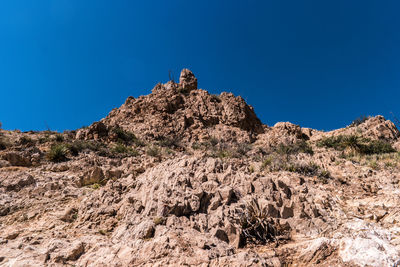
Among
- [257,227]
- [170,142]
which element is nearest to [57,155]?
[170,142]

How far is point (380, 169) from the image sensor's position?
8.18m

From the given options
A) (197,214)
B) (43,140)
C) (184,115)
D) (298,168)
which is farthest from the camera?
(184,115)

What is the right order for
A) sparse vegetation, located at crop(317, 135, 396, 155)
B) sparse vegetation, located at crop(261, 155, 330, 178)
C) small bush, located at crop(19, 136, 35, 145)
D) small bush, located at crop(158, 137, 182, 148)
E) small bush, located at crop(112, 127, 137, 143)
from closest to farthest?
sparse vegetation, located at crop(261, 155, 330, 178), small bush, located at crop(19, 136, 35, 145), sparse vegetation, located at crop(317, 135, 396, 155), small bush, located at crop(112, 127, 137, 143), small bush, located at crop(158, 137, 182, 148)

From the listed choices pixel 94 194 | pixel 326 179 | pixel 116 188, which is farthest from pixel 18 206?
pixel 326 179

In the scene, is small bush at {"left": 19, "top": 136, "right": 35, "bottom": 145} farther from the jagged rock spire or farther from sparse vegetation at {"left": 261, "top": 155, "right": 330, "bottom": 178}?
the jagged rock spire

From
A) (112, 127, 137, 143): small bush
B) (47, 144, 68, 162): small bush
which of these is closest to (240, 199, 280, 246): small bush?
(47, 144, 68, 162): small bush

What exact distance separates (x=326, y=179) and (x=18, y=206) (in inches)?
375

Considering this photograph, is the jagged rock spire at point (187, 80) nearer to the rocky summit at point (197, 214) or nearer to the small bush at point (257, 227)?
the rocky summit at point (197, 214)

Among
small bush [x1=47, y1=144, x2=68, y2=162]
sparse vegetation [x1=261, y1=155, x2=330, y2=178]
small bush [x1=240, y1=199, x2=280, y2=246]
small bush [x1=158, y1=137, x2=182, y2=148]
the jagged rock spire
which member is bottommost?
small bush [x1=240, y1=199, x2=280, y2=246]

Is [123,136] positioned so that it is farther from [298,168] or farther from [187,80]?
[298,168]

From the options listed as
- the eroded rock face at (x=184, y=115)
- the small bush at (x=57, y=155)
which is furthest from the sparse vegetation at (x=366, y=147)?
the small bush at (x=57, y=155)

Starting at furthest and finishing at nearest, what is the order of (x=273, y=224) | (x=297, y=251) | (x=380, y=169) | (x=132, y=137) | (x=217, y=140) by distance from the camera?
1. (x=217, y=140)
2. (x=132, y=137)
3. (x=380, y=169)
4. (x=273, y=224)
5. (x=297, y=251)

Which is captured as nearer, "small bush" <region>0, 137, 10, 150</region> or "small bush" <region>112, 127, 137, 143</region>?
"small bush" <region>0, 137, 10, 150</region>

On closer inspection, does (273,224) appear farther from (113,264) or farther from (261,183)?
(113,264)
